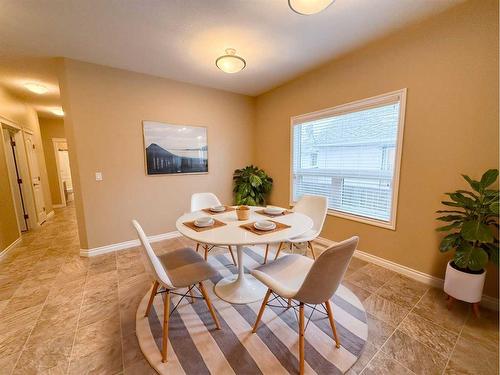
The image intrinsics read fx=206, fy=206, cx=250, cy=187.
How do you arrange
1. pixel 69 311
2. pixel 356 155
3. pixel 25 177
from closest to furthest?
pixel 69 311 < pixel 356 155 < pixel 25 177

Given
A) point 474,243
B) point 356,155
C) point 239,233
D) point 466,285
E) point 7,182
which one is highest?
point 356,155

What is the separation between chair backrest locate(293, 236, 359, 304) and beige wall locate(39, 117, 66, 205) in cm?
752

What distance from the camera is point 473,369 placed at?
126cm

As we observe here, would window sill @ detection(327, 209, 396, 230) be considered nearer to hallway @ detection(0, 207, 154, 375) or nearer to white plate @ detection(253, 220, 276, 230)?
white plate @ detection(253, 220, 276, 230)

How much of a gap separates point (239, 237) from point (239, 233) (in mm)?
84

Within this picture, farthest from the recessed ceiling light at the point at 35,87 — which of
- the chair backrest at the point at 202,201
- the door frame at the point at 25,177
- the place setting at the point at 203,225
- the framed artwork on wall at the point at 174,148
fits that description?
the place setting at the point at 203,225

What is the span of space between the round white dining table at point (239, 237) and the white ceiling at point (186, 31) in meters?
1.85

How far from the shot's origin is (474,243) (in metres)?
1.67

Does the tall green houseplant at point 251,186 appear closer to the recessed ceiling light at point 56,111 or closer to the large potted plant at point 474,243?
the large potted plant at point 474,243

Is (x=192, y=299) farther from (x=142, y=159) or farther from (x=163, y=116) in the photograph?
(x=163, y=116)

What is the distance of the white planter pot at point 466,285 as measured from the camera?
159 cm

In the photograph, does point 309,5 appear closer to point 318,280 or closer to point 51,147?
point 318,280

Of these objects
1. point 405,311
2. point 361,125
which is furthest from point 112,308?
point 361,125

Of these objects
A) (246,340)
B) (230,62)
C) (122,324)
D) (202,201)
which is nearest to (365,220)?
(246,340)
